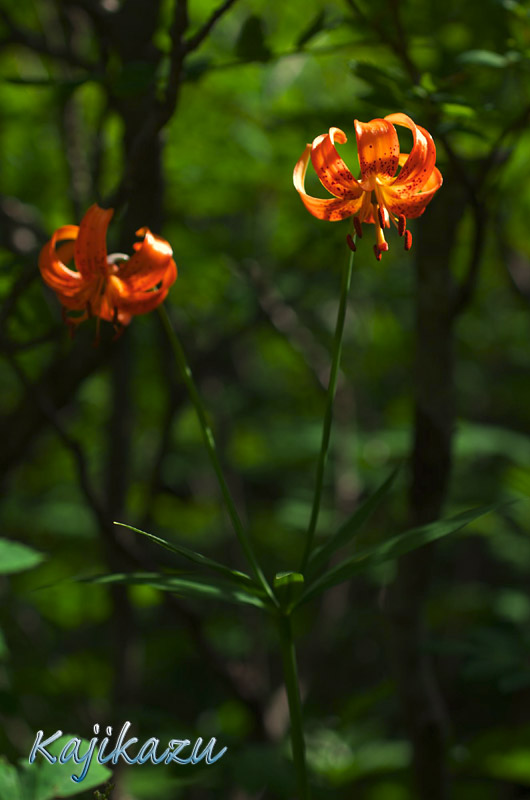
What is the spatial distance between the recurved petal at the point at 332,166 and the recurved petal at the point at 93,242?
24cm

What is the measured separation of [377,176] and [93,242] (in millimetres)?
333

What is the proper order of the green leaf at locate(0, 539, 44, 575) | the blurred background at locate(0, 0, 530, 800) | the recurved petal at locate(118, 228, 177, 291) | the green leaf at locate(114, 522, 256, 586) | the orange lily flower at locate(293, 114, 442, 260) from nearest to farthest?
1. the green leaf at locate(114, 522, 256, 586)
2. the orange lily flower at locate(293, 114, 442, 260)
3. the recurved petal at locate(118, 228, 177, 291)
4. the green leaf at locate(0, 539, 44, 575)
5. the blurred background at locate(0, 0, 530, 800)

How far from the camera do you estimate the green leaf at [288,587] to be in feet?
2.40

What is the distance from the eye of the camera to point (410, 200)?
901mm

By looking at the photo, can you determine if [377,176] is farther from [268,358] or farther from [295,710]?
[268,358]

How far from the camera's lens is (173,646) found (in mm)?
3604

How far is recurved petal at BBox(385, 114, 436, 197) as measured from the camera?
81 centimetres

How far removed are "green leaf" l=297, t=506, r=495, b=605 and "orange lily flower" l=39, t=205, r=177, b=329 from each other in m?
0.39

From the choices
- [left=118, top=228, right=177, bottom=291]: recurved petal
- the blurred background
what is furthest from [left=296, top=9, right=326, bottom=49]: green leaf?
[left=118, top=228, right=177, bottom=291]: recurved petal

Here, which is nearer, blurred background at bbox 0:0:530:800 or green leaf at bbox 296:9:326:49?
green leaf at bbox 296:9:326:49

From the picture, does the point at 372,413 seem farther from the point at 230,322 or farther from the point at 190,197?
the point at 190,197

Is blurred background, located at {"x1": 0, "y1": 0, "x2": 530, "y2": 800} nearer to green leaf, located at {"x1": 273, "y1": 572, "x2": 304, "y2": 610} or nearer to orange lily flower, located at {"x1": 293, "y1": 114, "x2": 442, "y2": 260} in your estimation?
orange lily flower, located at {"x1": 293, "y1": 114, "x2": 442, "y2": 260}

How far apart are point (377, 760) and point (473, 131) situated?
5.67 feet

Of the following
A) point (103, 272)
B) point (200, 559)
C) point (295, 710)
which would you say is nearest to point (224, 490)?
point (200, 559)
